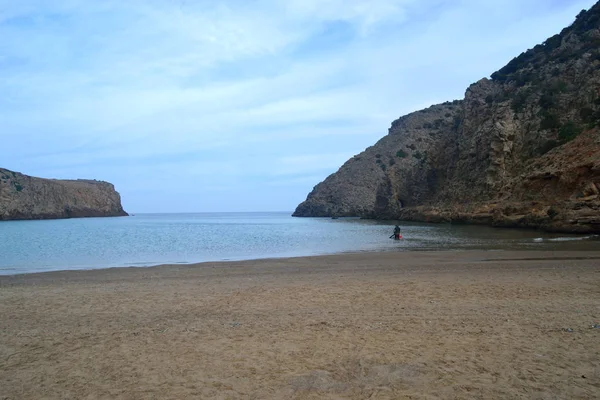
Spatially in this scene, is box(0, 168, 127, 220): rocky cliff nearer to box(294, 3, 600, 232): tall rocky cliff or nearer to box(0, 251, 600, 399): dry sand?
box(294, 3, 600, 232): tall rocky cliff

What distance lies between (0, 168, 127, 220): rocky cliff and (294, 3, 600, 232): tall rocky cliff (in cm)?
9137

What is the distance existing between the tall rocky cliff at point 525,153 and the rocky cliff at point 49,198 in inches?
3597

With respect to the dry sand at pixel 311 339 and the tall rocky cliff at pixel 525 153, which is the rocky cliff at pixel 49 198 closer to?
the tall rocky cliff at pixel 525 153

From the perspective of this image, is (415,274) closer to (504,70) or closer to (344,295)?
(344,295)

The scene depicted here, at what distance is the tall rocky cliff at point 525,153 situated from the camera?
3306cm

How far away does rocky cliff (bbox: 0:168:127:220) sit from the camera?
104312mm

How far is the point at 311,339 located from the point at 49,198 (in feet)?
434

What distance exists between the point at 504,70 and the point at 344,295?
222 feet

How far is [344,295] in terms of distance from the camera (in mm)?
9852

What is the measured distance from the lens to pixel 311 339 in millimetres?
6379

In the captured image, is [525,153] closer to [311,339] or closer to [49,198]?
[311,339]

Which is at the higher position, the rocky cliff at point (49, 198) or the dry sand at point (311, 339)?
the rocky cliff at point (49, 198)

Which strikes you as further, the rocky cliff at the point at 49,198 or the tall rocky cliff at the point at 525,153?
the rocky cliff at the point at 49,198

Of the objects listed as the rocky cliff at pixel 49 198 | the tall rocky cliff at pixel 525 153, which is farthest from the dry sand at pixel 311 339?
the rocky cliff at pixel 49 198
